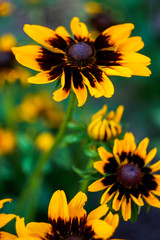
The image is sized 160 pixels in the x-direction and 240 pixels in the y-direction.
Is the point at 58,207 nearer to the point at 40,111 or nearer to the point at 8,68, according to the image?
the point at 8,68

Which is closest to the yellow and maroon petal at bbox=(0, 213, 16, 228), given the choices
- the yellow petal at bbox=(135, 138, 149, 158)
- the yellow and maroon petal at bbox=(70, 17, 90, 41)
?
the yellow petal at bbox=(135, 138, 149, 158)

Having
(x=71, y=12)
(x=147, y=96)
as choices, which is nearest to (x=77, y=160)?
(x=147, y=96)

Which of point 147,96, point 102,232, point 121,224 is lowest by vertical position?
point 121,224

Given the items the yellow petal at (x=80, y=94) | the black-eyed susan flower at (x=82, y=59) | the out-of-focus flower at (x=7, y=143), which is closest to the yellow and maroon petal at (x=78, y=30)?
the black-eyed susan flower at (x=82, y=59)

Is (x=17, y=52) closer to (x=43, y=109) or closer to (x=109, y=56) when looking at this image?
(x=109, y=56)

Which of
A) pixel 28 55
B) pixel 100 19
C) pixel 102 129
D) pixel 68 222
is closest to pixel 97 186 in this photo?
pixel 68 222

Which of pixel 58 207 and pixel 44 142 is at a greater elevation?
pixel 44 142

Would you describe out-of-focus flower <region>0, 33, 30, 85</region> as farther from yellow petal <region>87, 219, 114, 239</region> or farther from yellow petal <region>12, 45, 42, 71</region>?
yellow petal <region>87, 219, 114, 239</region>
